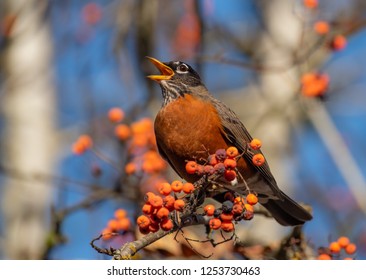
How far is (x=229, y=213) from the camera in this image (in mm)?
3029

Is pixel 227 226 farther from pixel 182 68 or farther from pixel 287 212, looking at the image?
pixel 182 68

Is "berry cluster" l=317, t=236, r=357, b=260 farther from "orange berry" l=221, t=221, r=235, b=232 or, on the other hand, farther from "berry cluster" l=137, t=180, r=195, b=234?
"berry cluster" l=137, t=180, r=195, b=234

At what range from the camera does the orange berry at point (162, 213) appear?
286 centimetres

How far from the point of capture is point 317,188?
7.95m

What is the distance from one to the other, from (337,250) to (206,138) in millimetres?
1152

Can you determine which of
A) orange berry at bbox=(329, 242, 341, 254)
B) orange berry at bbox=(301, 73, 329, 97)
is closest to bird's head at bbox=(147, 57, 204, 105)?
orange berry at bbox=(301, 73, 329, 97)

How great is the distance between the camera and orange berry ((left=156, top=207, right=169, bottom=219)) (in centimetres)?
286

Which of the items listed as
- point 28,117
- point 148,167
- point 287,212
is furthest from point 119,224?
point 28,117

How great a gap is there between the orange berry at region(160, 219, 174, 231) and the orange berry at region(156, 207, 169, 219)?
0.9 inches

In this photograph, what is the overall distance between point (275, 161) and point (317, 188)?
5.19 feet

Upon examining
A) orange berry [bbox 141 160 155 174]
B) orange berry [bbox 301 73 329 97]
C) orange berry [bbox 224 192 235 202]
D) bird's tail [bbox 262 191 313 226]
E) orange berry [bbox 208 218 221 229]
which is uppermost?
orange berry [bbox 301 73 329 97]

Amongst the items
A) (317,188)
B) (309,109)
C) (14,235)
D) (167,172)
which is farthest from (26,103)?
(317,188)
